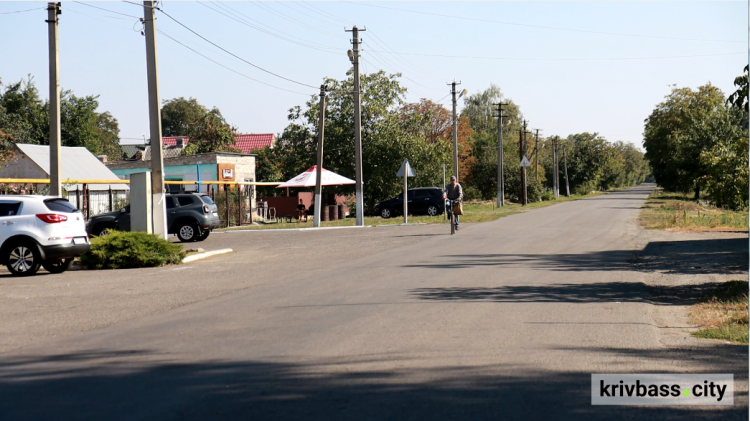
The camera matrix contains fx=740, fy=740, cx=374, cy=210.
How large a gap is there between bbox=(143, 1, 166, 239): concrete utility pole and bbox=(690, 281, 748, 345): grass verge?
1289cm

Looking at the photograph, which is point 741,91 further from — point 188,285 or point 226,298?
point 188,285

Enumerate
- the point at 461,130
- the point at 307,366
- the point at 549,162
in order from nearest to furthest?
the point at 307,366 → the point at 461,130 → the point at 549,162

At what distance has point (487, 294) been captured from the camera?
10945mm

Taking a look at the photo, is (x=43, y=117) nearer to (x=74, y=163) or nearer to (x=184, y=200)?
(x=74, y=163)

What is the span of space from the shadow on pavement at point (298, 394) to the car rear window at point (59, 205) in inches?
359

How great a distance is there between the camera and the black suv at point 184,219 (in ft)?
79.7

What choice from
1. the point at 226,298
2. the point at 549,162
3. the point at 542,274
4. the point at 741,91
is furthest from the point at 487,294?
the point at 549,162

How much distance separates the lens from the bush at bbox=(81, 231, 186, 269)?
1623 centimetres

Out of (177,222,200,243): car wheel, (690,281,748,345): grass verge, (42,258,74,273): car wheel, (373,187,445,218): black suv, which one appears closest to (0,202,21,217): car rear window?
(42,258,74,273): car wheel

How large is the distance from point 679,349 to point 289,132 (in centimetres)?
4532

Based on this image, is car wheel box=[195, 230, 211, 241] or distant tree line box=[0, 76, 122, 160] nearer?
car wheel box=[195, 230, 211, 241]

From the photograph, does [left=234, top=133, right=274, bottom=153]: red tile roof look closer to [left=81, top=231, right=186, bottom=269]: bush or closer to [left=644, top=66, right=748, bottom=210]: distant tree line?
[left=644, top=66, right=748, bottom=210]: distant tree line

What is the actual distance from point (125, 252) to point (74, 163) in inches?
1122

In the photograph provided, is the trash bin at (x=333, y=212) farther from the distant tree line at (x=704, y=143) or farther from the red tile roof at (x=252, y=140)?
the red tile roof at (x=252, y=140)
